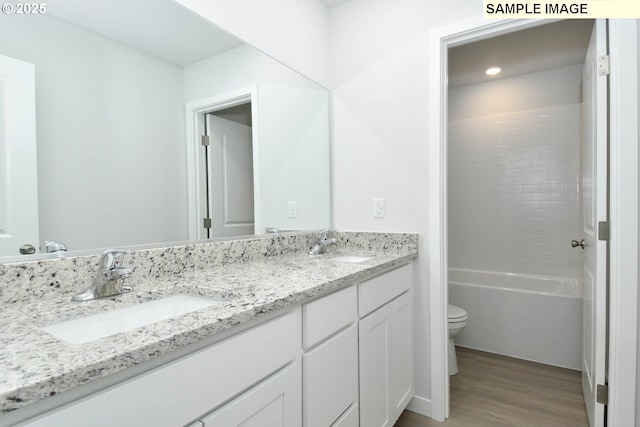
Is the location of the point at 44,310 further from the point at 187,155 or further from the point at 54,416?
the point at 187,155

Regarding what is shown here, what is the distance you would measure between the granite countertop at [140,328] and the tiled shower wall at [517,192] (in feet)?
7.67

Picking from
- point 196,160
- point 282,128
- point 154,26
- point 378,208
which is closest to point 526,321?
point 378,208

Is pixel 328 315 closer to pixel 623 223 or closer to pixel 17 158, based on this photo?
pixel 17 158

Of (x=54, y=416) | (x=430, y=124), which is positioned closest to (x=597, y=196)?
(x=430, y=124)

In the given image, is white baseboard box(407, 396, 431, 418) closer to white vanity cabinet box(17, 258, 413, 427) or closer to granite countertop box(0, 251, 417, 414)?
white vanity cabinet box(17, 258, 413, 427)

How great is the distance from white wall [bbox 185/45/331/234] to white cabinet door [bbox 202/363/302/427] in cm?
91

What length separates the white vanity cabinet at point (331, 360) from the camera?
1.08 meters

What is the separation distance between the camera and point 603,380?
5.09 feet

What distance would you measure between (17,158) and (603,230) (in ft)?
7.10

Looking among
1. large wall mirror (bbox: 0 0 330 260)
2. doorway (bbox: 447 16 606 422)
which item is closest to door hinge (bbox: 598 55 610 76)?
doorway (bbox: 447 16 606 422)

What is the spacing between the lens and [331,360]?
1.19m

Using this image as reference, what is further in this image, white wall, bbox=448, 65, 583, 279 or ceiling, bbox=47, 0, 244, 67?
white wall, bbox=448, 65, 583, 279

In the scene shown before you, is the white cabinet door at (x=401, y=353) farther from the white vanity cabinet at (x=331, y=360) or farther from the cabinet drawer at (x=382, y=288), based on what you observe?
the white vanity cabinet at (x=331, y=360)

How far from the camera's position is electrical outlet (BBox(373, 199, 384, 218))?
80.5 inches
